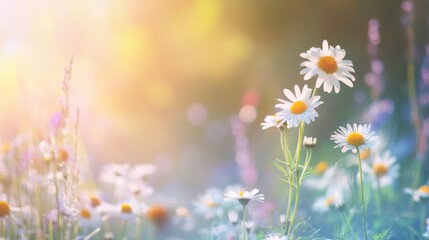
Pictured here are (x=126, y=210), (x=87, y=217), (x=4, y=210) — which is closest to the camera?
(x=4, y=210)

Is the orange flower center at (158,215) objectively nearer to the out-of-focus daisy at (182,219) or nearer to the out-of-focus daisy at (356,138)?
the out-of-focus daisy at (182,219)

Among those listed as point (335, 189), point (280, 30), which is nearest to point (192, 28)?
point (280, 30)

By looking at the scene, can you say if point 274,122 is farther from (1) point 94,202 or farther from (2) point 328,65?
(1) point 94,202

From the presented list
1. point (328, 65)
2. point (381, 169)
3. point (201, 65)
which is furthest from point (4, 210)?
point (201, 65)

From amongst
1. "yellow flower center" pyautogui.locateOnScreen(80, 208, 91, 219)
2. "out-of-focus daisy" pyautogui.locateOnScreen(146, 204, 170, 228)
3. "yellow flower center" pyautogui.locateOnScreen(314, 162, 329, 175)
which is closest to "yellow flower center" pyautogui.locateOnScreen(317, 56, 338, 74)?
"out-of-focus daisy" pyautogui.locateOnScreen(146, 204, 170, 228)

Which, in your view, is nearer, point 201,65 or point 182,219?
point 182,219

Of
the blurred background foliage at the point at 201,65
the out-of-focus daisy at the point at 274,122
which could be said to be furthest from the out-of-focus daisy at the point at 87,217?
the blurred background foliage at the point at 201,65
